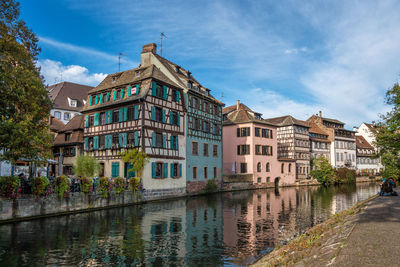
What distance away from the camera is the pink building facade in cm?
4625

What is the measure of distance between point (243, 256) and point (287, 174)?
4389cm

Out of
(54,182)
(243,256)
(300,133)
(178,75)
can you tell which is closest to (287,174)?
(300,133)

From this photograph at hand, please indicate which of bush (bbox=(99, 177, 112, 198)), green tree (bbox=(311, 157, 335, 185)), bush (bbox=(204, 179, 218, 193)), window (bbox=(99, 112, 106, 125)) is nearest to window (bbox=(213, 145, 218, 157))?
bush (bbox=(204, 179, 218, 193))

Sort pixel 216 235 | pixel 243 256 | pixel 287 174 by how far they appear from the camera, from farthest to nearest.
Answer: pixel 287 174
pixel 216 235
pixel 243 256

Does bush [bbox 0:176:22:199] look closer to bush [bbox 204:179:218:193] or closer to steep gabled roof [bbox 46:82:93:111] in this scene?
bush [bbox 204:179:218:193]

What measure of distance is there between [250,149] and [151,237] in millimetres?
33305

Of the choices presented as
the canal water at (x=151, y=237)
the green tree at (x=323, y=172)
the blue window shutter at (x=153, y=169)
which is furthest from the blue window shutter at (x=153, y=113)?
Result: the green tree at (x=323, y=172)

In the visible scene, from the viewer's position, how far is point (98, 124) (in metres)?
32.9

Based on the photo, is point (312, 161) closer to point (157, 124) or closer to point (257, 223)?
point (157, 124)

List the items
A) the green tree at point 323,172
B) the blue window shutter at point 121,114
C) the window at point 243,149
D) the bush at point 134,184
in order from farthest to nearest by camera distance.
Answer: the green tree at point 323,172
the window at point 243,149
the blue window shutter at point 121,114
the bush at point 134,184

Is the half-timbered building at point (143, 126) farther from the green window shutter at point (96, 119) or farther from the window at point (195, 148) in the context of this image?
the window at point (195, 148)

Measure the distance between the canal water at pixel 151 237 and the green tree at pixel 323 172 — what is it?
37.2 metres

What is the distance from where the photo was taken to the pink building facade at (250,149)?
4625cm

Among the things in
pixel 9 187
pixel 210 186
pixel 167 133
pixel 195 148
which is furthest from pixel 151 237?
pixel 210 186
